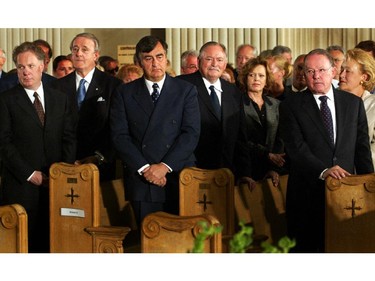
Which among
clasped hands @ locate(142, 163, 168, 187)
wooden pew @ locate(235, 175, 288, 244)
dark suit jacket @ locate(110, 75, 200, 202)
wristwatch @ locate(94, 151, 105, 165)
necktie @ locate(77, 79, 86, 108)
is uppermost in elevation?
necktie @ locate(77, 79, 86, 108)

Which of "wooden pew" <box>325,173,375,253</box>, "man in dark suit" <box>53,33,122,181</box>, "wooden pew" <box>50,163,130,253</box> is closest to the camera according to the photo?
"wooden pew" <box>325,173,375,253</box>

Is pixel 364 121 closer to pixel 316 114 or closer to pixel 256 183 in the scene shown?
pixel 316 114

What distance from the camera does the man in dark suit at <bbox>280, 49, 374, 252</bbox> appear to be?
6672 mm

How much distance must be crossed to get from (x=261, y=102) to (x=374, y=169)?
1254 mm

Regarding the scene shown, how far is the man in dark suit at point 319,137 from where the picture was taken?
6672 millimetres

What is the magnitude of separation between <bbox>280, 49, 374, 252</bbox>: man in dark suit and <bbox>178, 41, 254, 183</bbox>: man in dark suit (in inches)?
32.4

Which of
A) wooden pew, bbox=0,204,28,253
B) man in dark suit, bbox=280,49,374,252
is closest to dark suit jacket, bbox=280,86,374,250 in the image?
man in dark suit, bbox=280,49,374,252

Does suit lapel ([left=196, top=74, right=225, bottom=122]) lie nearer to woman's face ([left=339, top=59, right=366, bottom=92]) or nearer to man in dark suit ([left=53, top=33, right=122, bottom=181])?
man in dark suit ([left=53, top=33, right=122, bottom=181])

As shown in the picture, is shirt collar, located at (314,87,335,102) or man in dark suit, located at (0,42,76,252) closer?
shirt collar, located at (314,87,335,102)

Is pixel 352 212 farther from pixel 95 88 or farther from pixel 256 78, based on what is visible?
pixel 95 88

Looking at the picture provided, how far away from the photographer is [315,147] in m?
6.71

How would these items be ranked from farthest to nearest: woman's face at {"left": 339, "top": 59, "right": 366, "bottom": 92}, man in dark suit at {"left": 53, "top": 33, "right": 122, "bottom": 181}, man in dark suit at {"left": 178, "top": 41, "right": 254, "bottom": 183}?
man in dark suit at {"left": 53, "top": 33, "right": 122, "bottom": 181}, man in dark suit at {"left": 178, "top": 41, "right": 254, "bottom": 183}, woman's face at {"left": 339, "top": 59, "right": 366, "bottom": 92}

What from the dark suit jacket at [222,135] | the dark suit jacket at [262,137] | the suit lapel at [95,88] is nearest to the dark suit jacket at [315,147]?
the dark suit jacket at [222,135]

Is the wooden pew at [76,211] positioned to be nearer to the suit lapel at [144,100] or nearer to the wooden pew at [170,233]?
the suit lapel at [144,100]
